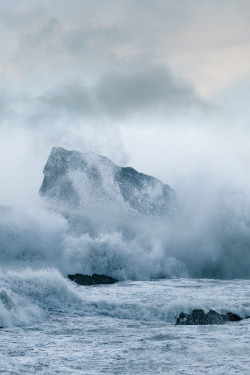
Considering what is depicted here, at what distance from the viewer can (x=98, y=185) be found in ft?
131

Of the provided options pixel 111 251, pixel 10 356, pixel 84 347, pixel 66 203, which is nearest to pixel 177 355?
pixel 84 347

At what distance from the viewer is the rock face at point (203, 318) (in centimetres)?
1260

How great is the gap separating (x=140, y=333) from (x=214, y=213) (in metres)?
29.4

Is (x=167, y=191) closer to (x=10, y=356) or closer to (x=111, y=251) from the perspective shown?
(x=111, y=251)

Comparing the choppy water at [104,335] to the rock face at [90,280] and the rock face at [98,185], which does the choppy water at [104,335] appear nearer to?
the rock face at [90,280]

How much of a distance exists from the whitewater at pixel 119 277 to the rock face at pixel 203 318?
42 centimetres

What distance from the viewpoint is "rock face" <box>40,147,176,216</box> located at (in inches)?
1549

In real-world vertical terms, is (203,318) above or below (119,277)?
below

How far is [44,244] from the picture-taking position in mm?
29281

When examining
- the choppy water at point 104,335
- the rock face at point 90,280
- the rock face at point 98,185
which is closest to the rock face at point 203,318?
the choppy water at point 104,335

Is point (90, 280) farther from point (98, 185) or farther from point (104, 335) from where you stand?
point (98, 185)

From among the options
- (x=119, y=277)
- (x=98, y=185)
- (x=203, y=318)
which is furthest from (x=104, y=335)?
(x=98, y=185)

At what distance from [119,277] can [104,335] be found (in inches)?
660

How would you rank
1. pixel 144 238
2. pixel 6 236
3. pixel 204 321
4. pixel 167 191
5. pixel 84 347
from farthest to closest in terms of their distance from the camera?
1. pixel 167 191
2. pixel 144 238
3. pixel 6 236
4. pixel 204 321
5. pixel 84 347
